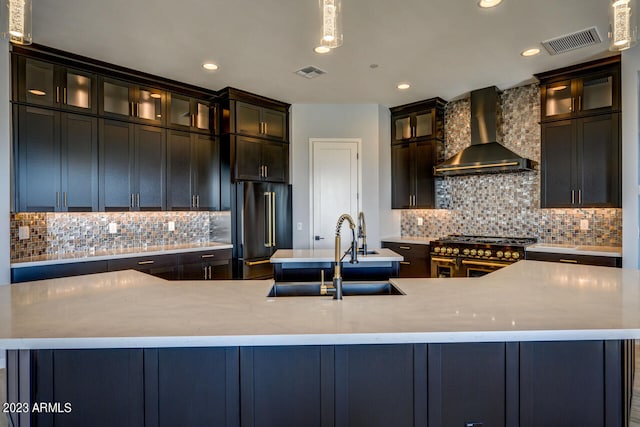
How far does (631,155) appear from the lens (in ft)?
11.1

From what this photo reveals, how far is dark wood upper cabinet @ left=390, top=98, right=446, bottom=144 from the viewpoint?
5.04 meters

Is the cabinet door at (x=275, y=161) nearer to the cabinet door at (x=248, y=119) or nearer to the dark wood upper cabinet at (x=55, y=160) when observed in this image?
the cabinet door at (x=248, y=119)

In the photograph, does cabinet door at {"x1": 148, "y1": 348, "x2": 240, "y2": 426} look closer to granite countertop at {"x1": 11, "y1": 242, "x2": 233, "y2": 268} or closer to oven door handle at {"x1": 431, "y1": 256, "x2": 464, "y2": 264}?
granite countertop at {"x1": 11, "y1": 242, "x2": 233, "y2": 268}

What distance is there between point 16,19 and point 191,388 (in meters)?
2.05

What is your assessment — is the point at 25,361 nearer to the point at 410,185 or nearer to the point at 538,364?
the point at 538,364

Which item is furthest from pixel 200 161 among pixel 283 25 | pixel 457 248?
pixel 457 248

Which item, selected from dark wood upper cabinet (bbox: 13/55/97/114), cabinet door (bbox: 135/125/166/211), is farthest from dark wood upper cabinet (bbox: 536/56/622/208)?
dark wood upper cabinet (bbox: 13/55/97/114)

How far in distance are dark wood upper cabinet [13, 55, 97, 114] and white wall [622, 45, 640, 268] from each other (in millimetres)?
5394

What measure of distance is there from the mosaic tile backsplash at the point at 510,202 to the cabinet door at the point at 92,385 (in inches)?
184

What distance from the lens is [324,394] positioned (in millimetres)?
1332

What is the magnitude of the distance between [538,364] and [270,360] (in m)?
1.05

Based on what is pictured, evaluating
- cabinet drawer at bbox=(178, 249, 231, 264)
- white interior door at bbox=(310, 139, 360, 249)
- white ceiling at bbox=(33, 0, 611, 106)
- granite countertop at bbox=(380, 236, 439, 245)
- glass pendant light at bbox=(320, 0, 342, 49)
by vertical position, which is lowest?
cabinet drawer at bbox=(178, 249, 231, 264)

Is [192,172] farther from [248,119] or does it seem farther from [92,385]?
Answer: [92,385]

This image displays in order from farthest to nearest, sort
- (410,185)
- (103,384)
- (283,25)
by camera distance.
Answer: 1. (410,185)
2. (283,25)
3. (103,384)
